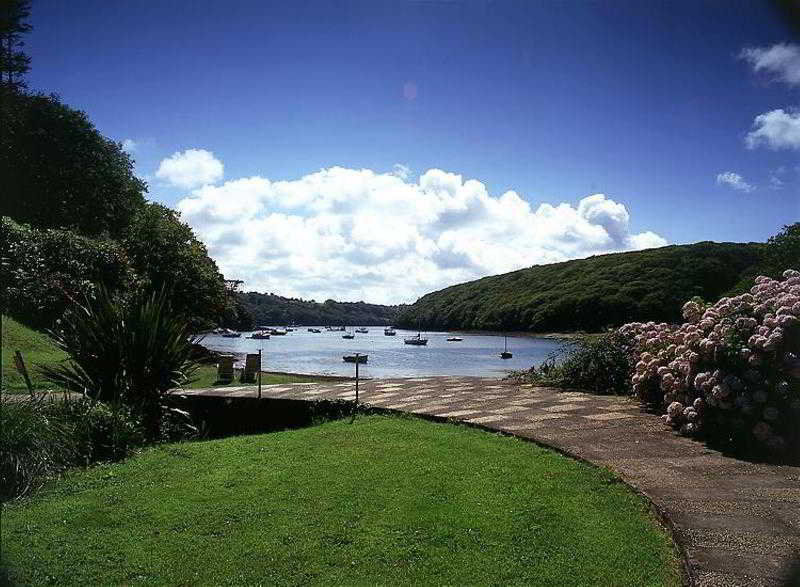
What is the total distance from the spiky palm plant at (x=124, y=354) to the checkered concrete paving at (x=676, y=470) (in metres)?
2.40

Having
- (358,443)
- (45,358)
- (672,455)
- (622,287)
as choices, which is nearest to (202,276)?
(45,358)

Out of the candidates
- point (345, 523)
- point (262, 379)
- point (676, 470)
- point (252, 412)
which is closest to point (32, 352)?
point (262, 379)

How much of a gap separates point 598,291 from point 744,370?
8191 centimetres

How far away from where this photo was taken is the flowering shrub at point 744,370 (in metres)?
5.44

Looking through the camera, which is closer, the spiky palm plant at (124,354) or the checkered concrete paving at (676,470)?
the checkered concrete paving at (676,470)

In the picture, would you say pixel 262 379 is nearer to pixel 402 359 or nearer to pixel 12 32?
pixel 12 32

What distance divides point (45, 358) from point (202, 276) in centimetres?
1498

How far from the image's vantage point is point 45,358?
483 inches

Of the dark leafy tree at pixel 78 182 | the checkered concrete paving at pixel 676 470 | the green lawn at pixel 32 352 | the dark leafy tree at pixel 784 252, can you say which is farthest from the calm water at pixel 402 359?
the dark leafy tree at pixel 78 182

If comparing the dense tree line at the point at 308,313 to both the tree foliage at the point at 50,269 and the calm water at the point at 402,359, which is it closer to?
the calm water at the point at 402,359

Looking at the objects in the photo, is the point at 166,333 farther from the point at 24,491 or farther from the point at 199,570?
the point at 199,570

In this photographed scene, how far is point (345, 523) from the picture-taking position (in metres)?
3.61

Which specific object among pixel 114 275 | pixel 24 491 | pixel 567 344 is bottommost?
pixel 24 491

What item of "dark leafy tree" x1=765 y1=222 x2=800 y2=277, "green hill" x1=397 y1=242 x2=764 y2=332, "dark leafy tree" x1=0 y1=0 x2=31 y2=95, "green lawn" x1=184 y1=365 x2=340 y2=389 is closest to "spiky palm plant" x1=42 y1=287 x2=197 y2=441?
"dark leafy tree" x1=0 y1=0 x2=31 y2=95
